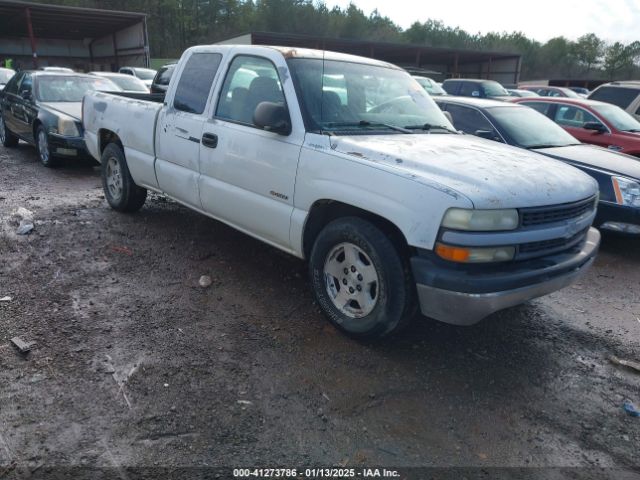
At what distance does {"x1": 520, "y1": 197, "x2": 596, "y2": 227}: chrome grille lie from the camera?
10.0 ft

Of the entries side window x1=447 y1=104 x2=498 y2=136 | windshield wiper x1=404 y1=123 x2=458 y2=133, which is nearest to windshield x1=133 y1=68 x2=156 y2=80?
side window x1=447 y1=104 x2=498 y2=136

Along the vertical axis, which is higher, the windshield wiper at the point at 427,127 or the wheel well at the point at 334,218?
the windshield wiper at the point at 427,127

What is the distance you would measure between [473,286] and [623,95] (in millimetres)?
10210

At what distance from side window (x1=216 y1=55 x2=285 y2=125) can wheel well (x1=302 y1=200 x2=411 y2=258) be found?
915mm

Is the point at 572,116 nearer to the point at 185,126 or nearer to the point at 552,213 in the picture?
the point at 552,213

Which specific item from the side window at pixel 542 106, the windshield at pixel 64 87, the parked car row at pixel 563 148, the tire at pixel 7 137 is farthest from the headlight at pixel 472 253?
the tire at pixel 7 137

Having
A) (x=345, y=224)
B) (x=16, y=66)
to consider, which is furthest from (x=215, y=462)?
(x=16, y=66)

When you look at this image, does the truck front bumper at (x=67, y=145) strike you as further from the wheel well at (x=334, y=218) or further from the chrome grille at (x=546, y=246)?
the chrome grille at (x=546, y=246)

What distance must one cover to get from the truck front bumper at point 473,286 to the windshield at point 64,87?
26.7ft

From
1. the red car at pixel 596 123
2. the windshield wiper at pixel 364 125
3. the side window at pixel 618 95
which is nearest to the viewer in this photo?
the windshield wiper at pixel 364 125

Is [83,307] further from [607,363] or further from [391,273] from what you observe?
[607,363]

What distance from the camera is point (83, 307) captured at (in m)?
3.89

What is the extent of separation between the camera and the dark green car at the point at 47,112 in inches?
329

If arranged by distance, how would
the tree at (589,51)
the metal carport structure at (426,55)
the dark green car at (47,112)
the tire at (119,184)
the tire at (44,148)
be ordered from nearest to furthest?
the tire at (119,184)
the dark green car at (47,112)
the tire at (44,148)
the metal carport structure at (426,55)
the tree at (589,51)
